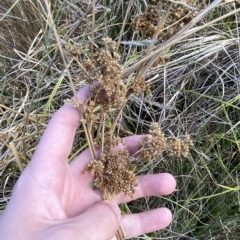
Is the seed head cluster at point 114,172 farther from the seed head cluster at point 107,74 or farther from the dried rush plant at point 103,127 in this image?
the seed head cluster at point 107,74

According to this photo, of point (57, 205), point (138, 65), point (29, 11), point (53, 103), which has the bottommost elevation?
point (57, 205)

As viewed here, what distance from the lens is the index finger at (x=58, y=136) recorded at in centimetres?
94

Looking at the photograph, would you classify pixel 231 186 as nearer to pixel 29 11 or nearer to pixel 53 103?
pixel 53 103

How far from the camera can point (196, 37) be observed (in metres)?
1.35

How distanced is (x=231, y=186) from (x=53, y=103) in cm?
60

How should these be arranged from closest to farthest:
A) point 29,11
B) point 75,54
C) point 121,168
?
point 75,54, point 121,168, point 29,11

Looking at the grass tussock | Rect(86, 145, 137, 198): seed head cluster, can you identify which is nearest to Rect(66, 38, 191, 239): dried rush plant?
Rect(86, 145, 137, 198): seed head cluster

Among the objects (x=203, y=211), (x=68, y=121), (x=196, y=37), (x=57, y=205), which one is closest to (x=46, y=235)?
(x=57, y=205)

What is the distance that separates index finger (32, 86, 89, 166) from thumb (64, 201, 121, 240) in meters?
0.15

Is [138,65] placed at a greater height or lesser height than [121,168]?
greater

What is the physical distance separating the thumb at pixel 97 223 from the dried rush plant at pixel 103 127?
0.06 meters

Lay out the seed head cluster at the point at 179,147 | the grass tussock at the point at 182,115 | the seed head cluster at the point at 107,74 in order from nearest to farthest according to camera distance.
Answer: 1. the seed head cluster at the point at 107,74
2. the seed head cluster at the point at 179,147
3. the grass tussock at the point at 182,115

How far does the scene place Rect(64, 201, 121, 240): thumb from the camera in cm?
81

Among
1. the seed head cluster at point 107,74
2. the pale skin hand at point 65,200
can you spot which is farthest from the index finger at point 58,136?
the seed head cluster at point 107,74
